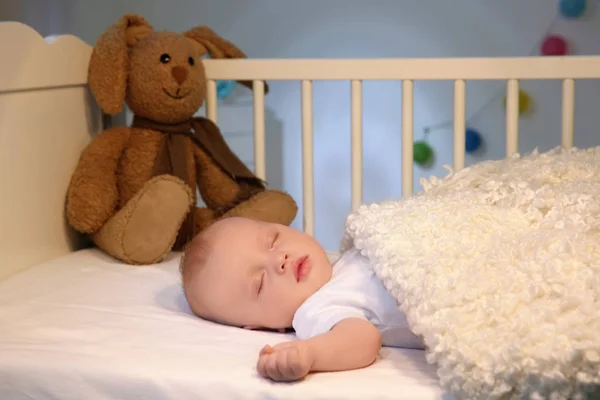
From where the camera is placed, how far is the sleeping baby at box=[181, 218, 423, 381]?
0.82 m

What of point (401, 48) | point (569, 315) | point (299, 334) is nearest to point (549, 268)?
point (569, 315)

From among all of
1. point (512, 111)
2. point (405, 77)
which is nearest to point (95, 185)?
point (405, 77)

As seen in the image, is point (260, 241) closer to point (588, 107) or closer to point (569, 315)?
point (569, 315)

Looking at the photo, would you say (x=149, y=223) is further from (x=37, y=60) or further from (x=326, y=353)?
(x=326, y=353)

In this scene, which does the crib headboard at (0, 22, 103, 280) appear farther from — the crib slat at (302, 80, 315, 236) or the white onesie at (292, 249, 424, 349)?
the white onesie at (292, 249, 424, 349)

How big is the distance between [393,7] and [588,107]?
0.54 metres

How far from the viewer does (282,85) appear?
6.16 feet

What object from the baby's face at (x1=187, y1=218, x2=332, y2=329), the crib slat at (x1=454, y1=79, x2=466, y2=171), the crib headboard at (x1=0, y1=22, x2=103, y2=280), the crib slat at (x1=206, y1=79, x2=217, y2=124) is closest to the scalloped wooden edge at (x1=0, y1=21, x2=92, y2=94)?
the crib headboard at (x1=0, y1=22, x2=103, y2=280)

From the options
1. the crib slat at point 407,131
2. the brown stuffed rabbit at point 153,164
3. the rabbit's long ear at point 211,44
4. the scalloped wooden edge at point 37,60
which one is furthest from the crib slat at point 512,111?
the scalloped wooden edge at point 37,60

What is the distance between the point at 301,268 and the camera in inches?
37.4

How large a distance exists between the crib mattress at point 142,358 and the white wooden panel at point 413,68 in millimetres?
555

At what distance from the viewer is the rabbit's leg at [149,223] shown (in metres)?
1.24

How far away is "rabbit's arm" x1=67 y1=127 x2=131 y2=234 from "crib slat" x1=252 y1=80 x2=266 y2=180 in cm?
27

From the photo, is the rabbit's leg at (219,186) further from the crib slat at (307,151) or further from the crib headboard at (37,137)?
the crib headboard at (37,137)
